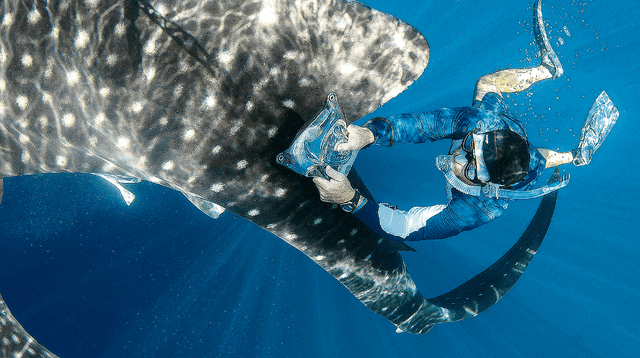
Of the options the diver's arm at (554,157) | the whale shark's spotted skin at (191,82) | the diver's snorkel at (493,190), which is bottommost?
the whale shark's spotted skin at (191,82)

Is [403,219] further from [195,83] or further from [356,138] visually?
[195,83]

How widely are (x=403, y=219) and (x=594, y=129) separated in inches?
139

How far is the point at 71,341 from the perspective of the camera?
6.91m

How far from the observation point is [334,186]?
229 cm

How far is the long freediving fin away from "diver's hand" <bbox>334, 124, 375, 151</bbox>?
3185 mm

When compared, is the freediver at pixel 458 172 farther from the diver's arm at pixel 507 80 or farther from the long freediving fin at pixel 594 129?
the long freediving fin at pixel 594 129

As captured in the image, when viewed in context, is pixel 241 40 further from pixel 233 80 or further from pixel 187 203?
pixel 187 203

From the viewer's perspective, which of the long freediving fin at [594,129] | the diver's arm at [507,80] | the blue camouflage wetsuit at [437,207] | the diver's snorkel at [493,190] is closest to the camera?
the diver's snorkel at [493,190]

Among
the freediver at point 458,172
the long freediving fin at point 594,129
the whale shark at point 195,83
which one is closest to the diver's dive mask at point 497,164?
the freediver at point 458,172

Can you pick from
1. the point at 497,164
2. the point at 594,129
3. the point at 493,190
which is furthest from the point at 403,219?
the point at 594,129

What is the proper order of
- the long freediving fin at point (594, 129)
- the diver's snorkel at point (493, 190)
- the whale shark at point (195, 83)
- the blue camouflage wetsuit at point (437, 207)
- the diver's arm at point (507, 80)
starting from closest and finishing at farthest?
the whale shark at point (195, 83) < the diver's snorkel at point (493, 190) < the blue camouflage wetsuit at point (437, 207) < the diver's arm at point (507, 80) < the long freediving fin at point (594, 129)

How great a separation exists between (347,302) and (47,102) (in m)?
7.08

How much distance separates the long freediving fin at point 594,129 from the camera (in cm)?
405

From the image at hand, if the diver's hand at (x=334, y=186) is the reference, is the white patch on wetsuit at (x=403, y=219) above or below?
above
